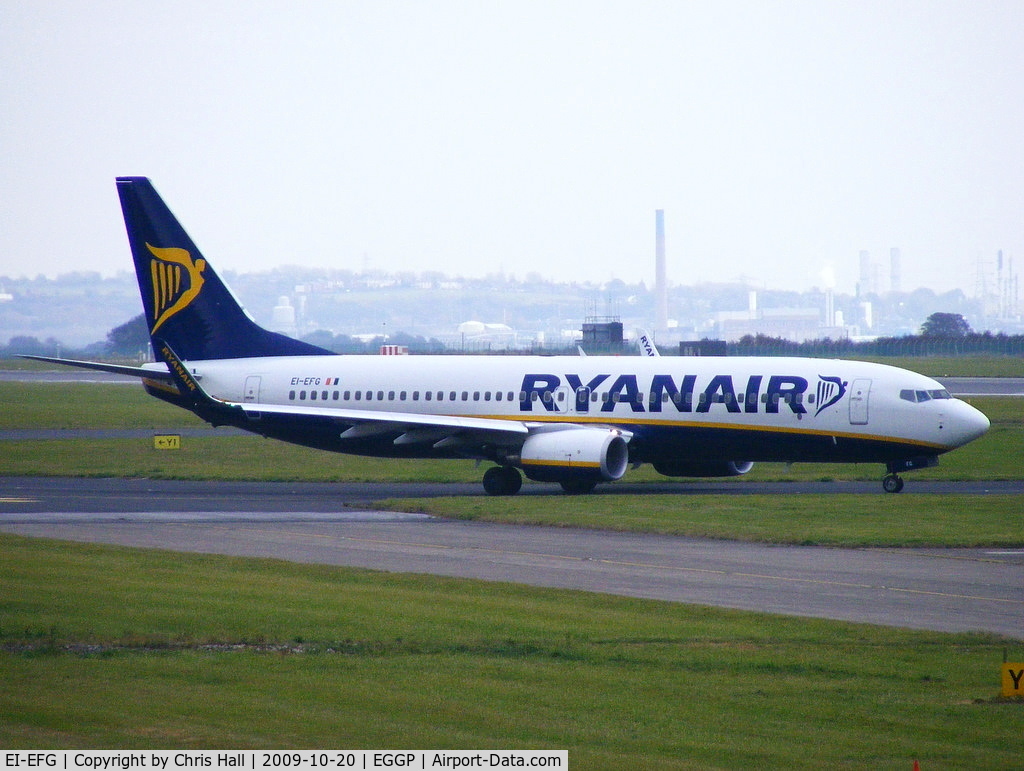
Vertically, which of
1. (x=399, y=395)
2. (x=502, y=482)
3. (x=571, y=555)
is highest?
(x=399, y=395)

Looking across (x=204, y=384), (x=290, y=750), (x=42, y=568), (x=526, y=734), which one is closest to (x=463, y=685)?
(x=526, y=734)

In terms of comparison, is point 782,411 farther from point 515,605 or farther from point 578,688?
point 578,688

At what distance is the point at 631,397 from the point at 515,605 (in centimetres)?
1847

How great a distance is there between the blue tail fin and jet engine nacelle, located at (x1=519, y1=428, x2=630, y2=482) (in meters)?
11.0

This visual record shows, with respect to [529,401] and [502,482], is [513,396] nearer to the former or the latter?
[529,401]

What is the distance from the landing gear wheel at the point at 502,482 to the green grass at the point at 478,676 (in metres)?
16.0

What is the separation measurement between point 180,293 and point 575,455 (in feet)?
51.1

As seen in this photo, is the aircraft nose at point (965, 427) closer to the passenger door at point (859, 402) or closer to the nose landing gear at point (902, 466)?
the nose landing gear at point (902, 466)

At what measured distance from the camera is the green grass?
1296cm

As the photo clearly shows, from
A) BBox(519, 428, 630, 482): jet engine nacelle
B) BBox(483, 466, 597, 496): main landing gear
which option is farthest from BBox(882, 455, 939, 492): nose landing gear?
BBox(483, 466, 597, 496): main landing gear

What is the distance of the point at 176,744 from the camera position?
1251 cm

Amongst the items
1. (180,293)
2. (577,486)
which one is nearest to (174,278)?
(180,293)
